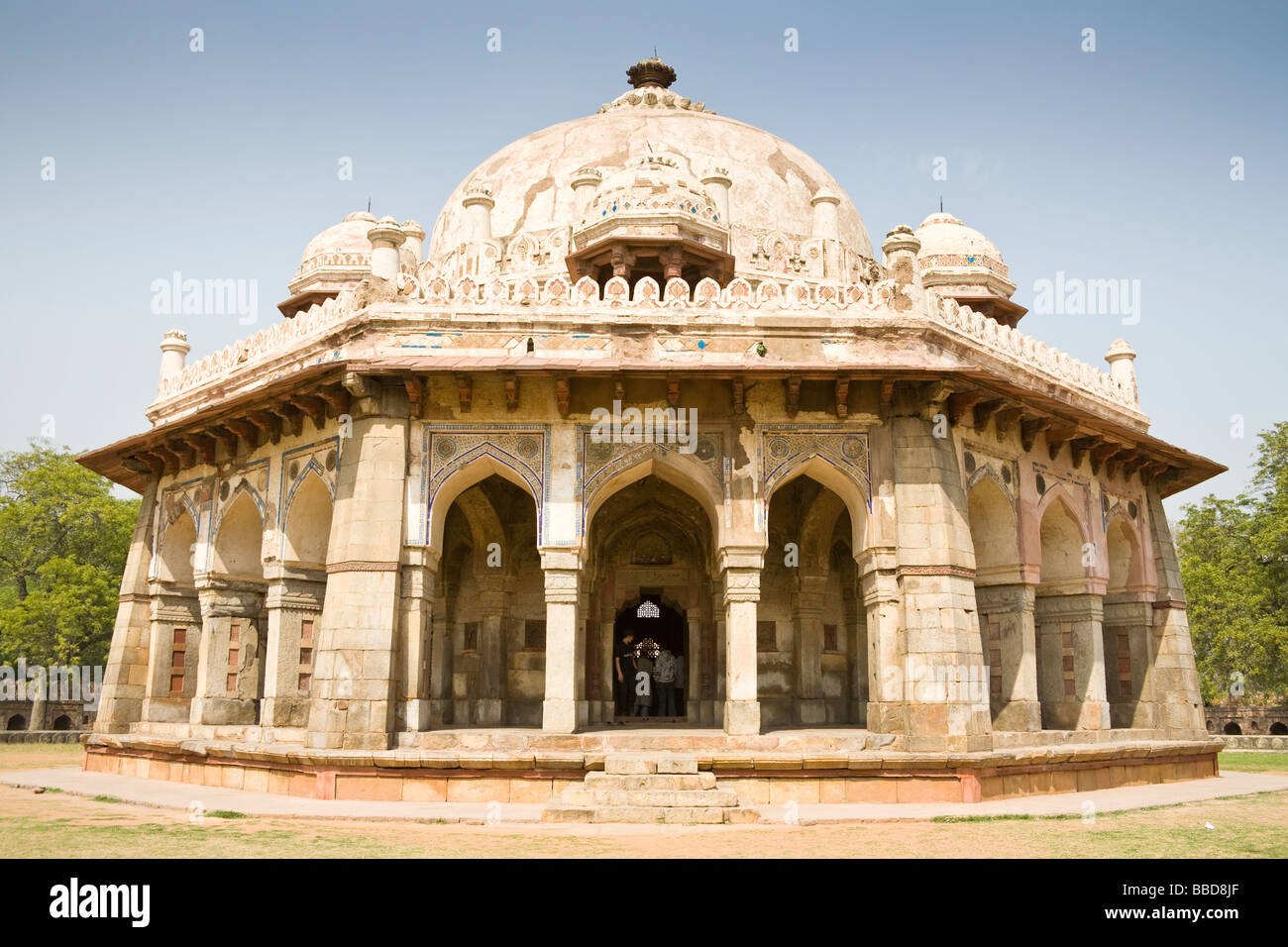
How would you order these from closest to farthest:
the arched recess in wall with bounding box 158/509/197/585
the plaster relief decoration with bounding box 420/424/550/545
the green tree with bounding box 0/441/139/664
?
the plaster relief decoration with bounding box 420/424/550/545, the arched recess in wall with bounding box 158/509/197/585, the green tree with bounding box 0/441/139/664

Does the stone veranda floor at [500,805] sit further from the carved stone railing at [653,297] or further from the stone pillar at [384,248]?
the stone pillar at [384,248]

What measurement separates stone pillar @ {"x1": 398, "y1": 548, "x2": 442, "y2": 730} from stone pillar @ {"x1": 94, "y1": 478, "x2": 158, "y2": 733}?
6.46m

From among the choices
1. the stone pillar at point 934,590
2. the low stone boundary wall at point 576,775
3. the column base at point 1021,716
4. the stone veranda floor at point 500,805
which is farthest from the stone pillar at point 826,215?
the stone veranda floor at point 500,805

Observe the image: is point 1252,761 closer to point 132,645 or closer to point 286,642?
point 286,642

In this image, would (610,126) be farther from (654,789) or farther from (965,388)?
(654,789)

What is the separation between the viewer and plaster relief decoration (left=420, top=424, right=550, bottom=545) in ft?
43.8

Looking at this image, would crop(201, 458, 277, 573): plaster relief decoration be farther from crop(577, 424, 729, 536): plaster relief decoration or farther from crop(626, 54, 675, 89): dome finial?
crop(626, 54, 675, 89): dome finial

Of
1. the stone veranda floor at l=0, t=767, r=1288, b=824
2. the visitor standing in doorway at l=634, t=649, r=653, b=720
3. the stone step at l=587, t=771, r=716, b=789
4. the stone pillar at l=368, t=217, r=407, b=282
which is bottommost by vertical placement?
the stone veranda floor at l=0, t=767, r=1288, b=824

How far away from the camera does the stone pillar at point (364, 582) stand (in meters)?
12.5

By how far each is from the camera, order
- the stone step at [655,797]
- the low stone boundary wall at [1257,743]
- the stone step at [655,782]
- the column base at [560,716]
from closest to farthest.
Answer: the stone step at [655,797]
the stone step at [655,782]
the column base at [560,716]
the low stone boundary wall at [1257,743]

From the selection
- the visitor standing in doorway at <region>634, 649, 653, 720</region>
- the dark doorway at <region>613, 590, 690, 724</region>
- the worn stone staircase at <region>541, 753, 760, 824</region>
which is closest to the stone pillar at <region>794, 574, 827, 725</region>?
the dark doorway at <region>613, 590, 690, 724</region>

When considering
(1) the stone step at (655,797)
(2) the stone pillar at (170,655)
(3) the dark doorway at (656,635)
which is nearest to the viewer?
(1) the stone step at (655,797)

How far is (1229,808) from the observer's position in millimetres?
12031

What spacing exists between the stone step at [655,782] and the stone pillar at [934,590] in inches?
103
